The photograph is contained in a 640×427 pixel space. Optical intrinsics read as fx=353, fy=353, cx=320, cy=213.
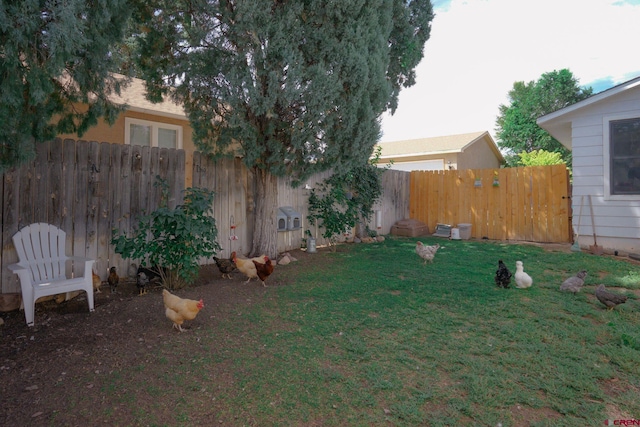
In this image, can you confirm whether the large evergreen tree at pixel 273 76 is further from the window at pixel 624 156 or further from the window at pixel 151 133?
the window at pixel 624 156

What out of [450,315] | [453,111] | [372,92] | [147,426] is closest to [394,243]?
[372,92]

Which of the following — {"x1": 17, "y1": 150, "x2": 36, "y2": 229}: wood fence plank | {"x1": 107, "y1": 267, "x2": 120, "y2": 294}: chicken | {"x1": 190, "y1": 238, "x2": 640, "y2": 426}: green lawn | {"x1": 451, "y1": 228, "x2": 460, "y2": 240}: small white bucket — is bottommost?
{"x1": 190, "y1": 238, "x2": 640, "y2": 426}: green lawn

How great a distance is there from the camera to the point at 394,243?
30.0 ft

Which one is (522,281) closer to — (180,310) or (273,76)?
(180,310)

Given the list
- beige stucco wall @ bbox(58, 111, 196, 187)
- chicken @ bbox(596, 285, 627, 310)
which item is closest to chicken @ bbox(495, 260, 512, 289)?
chicken @ bbox(596, 285, 627, 310)

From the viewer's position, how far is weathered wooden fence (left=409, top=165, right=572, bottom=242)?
933cm

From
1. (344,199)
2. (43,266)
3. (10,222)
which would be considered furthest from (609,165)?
(10,222)

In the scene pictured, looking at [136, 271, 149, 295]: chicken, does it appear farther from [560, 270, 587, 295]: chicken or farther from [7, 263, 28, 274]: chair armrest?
[560, 270, 587, 295]: chicken

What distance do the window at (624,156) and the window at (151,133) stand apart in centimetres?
1030

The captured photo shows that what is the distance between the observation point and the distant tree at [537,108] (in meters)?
28.8

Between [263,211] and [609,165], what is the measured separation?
23.7 ft

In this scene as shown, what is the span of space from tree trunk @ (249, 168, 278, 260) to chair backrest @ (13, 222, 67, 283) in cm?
285

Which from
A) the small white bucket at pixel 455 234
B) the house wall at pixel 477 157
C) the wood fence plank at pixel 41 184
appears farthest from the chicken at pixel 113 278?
the house wall at pixel 477 157

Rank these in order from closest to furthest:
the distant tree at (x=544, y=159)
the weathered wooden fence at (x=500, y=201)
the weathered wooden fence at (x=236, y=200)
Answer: the weathered wooden fence at (x=236, y=200), the weathered wooden fence at (x=500, y=201), the distant tree at (x=544, y=159)
